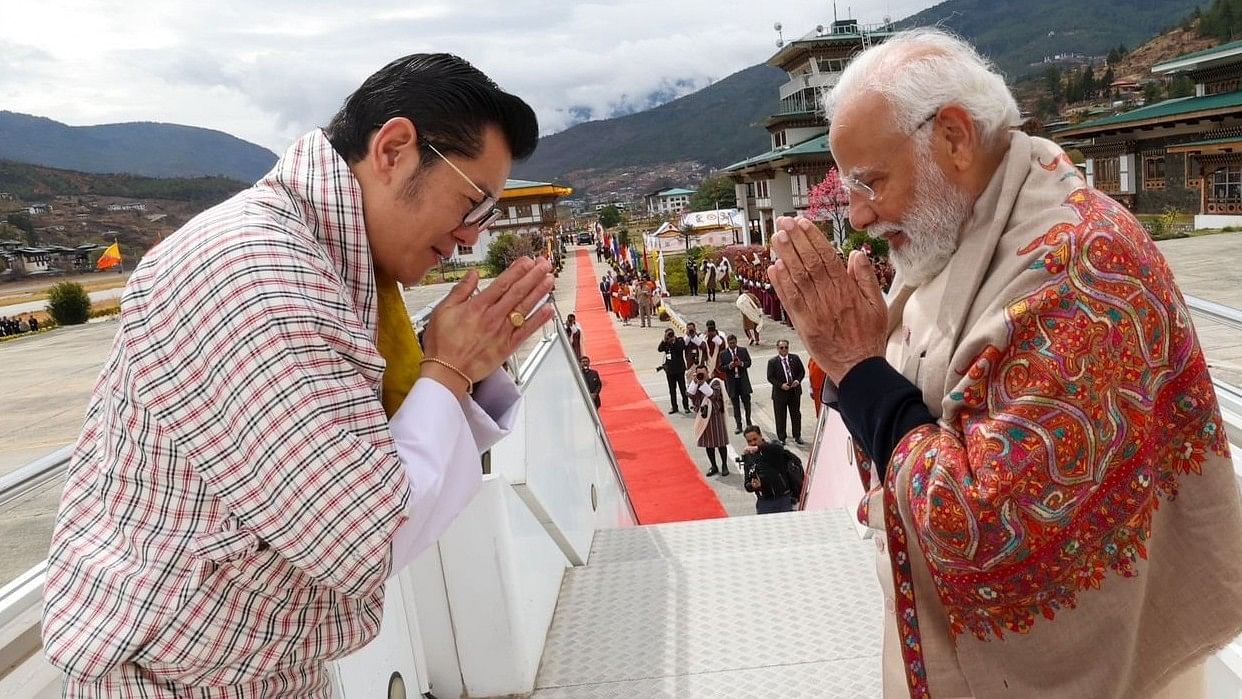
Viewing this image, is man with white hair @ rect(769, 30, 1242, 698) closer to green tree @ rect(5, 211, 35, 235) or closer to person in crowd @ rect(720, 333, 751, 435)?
person in crowd @ rect(720, 333, 751, 435)

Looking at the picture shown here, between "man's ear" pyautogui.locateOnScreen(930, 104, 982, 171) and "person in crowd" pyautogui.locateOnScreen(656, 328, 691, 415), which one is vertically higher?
"man's ear" pyautogui.locateOnScreen(930, 104, 982, 171)

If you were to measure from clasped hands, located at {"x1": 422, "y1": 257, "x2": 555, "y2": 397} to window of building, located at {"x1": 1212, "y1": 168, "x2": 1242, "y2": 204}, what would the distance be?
34415mm

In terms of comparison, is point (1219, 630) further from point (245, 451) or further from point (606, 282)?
point (606, 282)

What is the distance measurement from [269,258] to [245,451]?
0.77ft

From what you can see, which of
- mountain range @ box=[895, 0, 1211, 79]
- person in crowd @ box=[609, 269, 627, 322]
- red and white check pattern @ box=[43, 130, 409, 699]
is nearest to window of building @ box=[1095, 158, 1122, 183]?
person in crowd @ box=[609, 269, 627, 322]

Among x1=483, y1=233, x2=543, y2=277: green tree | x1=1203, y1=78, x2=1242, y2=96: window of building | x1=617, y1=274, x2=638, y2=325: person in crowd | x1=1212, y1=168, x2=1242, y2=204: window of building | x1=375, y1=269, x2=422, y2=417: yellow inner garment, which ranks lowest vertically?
x1=617, y1=274, x2=638, y2=325: person in crowd

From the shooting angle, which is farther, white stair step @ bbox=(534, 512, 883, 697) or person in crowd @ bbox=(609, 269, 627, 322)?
person in crowd @ bbox=(609, 269, 627, 322)

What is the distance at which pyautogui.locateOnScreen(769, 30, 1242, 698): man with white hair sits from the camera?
4.07 ft

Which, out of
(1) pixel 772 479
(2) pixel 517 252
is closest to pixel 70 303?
(1) pixel 772 479

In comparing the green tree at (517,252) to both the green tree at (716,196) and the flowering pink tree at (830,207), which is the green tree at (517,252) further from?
the green tree at (716,196)

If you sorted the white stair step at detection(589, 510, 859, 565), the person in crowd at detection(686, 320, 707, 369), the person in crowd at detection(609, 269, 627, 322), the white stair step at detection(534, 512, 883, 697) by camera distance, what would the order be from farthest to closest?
the person in crowd at detection(609, 269, 627, 322) → the person in crowd at detection(686, 320, 707, 369) → the white stair step at detection(589, 510, 859, 565) → the white stair step at detection(534, 512, 883, 697)

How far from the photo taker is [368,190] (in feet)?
3.86

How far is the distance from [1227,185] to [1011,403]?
114 ft

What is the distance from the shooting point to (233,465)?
37.6 inches
